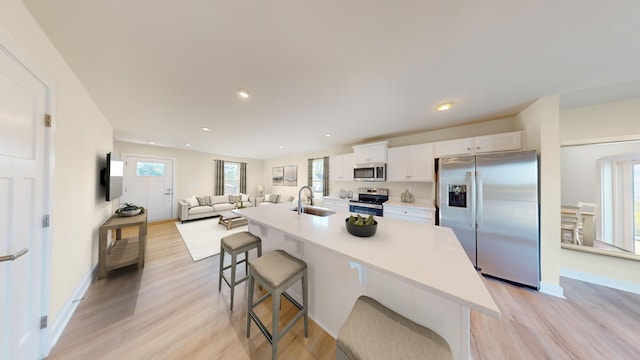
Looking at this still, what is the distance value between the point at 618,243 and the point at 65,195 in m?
6.32

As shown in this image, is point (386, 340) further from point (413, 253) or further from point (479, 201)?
point (479, 201)

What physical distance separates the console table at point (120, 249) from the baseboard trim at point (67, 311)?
0.15 m

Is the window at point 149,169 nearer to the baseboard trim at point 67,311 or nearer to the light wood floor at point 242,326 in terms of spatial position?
the baseboard trim at point 67,311

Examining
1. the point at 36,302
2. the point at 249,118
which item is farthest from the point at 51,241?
the point at 249,118

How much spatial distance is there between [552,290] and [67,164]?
5.31 meters

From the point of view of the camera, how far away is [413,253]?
1.05 m

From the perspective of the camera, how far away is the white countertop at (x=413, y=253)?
2.34 feet

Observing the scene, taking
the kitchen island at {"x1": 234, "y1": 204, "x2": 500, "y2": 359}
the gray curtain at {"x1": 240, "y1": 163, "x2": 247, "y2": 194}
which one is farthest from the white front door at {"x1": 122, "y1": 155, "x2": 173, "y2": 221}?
the kitchen island at {"x1": 234, "y1": 204, "x2": 500, "y2": 359}

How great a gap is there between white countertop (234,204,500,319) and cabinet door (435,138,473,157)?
1.96 metres

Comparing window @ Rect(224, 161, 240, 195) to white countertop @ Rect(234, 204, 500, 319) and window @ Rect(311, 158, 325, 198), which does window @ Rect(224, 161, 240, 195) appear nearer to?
window @ Rect(311, 158, 325, 198)

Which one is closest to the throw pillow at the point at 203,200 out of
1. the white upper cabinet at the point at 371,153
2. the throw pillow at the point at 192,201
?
the throw pillow at the point at 192,201

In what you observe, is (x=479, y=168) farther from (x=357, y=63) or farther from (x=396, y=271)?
(x=396, y=271)

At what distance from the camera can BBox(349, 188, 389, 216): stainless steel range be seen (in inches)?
135

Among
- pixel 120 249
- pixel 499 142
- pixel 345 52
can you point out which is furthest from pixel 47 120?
pixel 499 142
